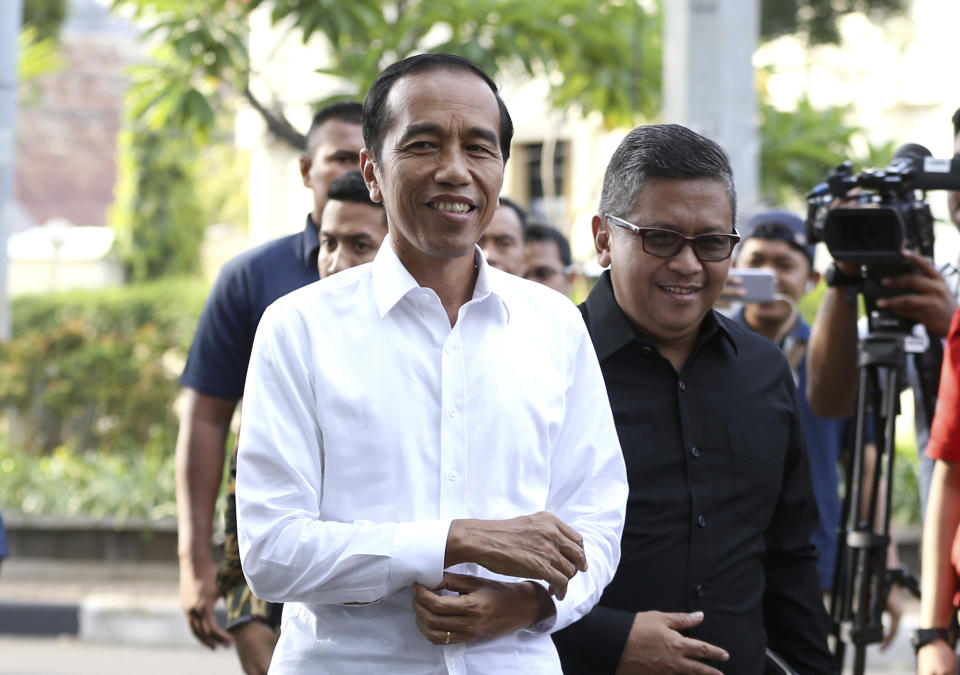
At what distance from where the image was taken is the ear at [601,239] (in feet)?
9.43

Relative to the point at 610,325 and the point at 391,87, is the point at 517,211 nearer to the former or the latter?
the point at 610,325

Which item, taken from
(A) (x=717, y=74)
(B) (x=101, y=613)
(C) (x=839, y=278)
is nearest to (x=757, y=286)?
(C) (x=839, y=278)

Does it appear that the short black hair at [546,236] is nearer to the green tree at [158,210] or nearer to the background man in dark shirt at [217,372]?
the background man in dark shirt at [217,372]

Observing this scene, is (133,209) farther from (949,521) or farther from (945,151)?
(949,521)

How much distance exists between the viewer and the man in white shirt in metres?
2.10

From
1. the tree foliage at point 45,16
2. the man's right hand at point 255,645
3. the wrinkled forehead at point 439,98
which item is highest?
the tree foliage at point 45,16

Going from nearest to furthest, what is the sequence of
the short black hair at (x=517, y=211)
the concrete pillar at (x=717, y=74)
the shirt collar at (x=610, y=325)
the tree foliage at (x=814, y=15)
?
the shirt collar at (x=610, y=325), the short black hair at (x=517, y=211), the concrete pillar at (x=717, y=74), the tree foliage at (x=814, y=15)

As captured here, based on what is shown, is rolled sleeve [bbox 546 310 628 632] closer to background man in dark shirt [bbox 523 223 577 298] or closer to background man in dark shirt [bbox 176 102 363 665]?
background man in dark shirt [bbox 176 102 363 665]

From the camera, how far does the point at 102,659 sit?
25.0ft

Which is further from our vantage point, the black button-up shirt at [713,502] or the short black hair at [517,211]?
the short black hair at [517,211]

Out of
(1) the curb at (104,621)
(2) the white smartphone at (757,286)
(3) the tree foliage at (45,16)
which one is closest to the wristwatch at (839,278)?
(2) the white smartphone at (757,286)

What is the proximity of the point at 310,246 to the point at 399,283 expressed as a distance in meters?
1.51

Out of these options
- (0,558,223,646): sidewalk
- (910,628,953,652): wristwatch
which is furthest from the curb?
(910,628,953,652): wristwatch

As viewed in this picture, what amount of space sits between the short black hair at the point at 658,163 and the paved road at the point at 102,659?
492cm
